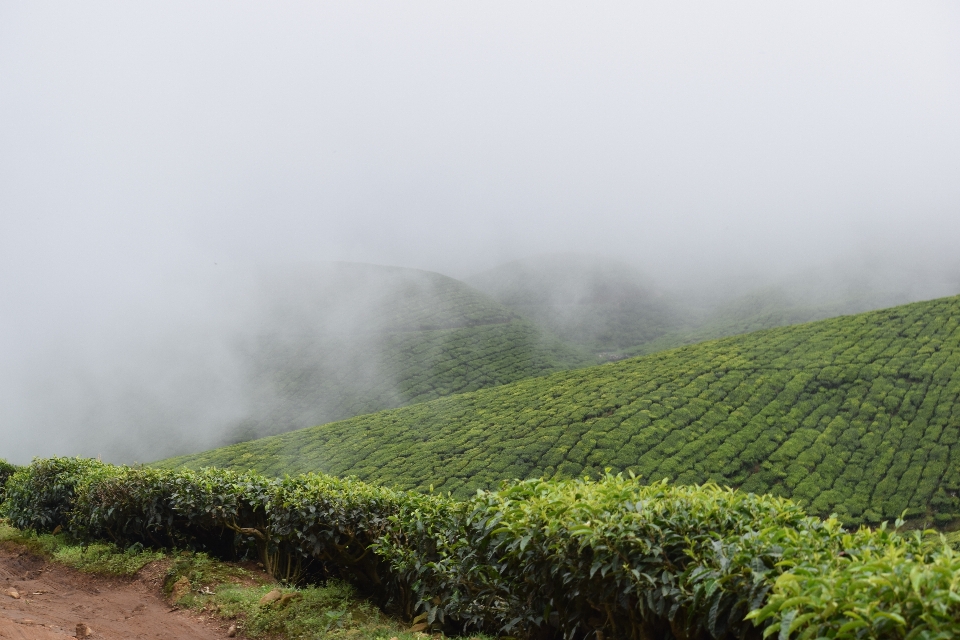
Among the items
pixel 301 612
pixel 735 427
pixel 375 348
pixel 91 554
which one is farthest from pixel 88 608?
pixel 375 348

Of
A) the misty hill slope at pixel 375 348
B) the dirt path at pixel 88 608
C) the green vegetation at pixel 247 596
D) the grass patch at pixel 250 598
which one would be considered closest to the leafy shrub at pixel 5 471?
the dirt path at pixel 88 608

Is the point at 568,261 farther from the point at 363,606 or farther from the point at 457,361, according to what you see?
the point at 363,606

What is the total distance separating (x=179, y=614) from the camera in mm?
6051

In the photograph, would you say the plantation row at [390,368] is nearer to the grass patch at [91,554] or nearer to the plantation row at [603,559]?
the grass patch at [91,554]

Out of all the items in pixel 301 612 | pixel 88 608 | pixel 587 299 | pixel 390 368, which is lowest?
pixel 390 368

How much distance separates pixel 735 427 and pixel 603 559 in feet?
55.4

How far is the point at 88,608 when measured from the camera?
6094 mm

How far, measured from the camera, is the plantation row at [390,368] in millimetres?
35875

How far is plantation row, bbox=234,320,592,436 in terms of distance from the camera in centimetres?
3588

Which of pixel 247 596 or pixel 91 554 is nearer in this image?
pixel 247 596

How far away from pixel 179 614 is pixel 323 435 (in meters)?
19.0

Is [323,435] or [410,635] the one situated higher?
[410,635]

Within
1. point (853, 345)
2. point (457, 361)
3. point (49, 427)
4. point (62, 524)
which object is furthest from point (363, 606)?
point (49, 427)

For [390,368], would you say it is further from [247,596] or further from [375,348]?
[247,596]
